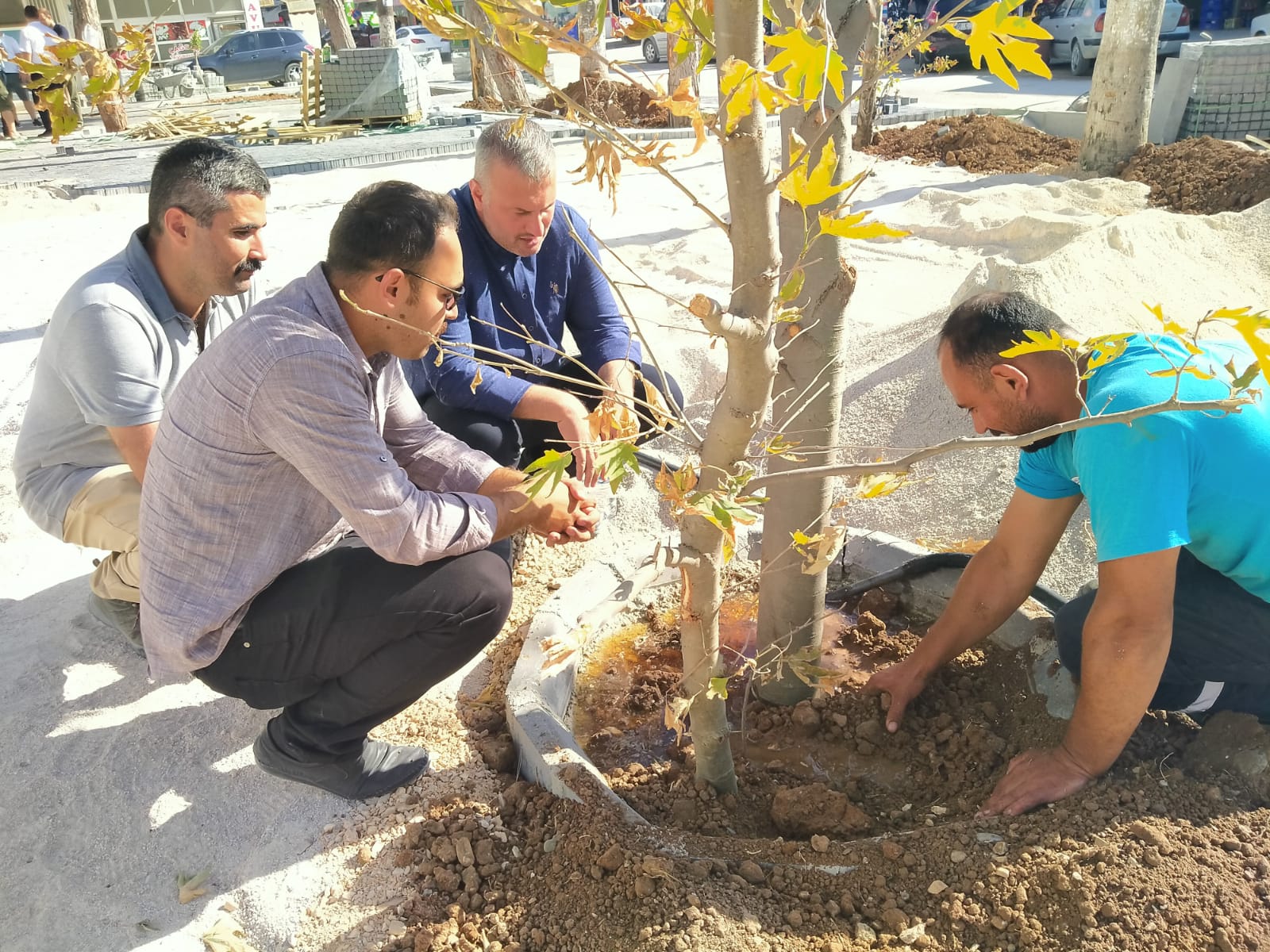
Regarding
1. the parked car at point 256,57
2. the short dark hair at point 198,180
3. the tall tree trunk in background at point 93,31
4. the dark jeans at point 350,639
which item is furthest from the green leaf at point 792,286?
the parked car at point 256,57

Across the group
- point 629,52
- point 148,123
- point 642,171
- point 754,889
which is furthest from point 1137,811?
point 629,52

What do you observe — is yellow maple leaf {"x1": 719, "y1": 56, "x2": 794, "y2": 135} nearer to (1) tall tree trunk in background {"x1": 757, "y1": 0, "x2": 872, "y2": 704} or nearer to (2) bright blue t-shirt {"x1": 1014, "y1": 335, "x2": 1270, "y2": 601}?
(1) tall tree trunk in background {"x1": 757, "y1": 0, "x2": 872, "y2": 704}

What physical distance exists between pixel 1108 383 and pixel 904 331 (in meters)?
2.82

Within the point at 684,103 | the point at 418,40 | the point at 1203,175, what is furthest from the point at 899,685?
the point at 418,40

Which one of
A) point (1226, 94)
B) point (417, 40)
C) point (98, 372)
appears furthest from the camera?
point (417, 40)

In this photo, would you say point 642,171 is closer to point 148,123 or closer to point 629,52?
point 148,123

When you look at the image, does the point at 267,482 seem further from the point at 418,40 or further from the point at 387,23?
the point at 418,40

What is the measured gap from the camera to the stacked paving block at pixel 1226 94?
8.61 metres

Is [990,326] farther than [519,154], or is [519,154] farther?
[519,154]

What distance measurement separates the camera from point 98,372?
2639 millimetres

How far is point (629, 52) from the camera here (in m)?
30.4

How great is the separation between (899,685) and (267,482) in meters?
1.62

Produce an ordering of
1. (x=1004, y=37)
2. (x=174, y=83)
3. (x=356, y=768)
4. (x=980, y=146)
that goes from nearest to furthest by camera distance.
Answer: (x=1004, y=37) < (x=356, y=768) < (x=980, y=146) < (x=174, y=83)

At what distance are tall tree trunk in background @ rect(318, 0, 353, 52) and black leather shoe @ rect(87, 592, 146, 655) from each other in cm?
1517
